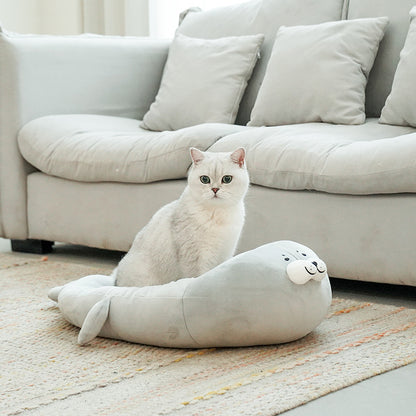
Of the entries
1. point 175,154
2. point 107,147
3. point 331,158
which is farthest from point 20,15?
point 331,158

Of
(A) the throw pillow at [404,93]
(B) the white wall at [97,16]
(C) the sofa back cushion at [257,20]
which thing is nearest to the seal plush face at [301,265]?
(A) the throw pillow at [404,93]

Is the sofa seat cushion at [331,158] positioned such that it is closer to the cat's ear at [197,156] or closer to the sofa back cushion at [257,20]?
the cat's ear at [197,156]

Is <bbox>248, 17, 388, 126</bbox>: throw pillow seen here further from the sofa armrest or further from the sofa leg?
the sofa leg

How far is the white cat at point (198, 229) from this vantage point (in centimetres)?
180

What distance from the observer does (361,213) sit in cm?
201

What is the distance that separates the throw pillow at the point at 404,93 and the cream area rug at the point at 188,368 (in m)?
0.76

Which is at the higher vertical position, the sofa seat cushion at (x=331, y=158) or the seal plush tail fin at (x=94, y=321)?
the sofa seat cushion at (x=331, y=158)

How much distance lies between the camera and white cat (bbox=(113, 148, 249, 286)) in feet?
5.91

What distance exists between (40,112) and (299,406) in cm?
190

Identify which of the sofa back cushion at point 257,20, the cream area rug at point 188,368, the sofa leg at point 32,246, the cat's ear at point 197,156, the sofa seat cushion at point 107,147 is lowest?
the sofa leg at point 32,246

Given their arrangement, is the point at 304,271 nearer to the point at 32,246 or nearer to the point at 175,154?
the point at 175,154

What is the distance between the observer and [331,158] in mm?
2043

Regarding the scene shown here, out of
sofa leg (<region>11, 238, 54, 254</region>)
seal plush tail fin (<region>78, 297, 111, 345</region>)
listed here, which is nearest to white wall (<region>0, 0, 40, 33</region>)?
sofa leg (<region>11, 238, 54, 254</region>)

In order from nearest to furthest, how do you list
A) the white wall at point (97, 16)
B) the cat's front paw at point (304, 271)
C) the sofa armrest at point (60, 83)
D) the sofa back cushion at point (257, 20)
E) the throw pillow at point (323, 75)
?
1. the cat's front paw at point (304, 271)
2. the throw pillow at point (323, 75)
3. the sofa armrest at point (60, 83)
4. the sofa back cushion at point (257, 20)
5. the white wall at point (97, 16)
